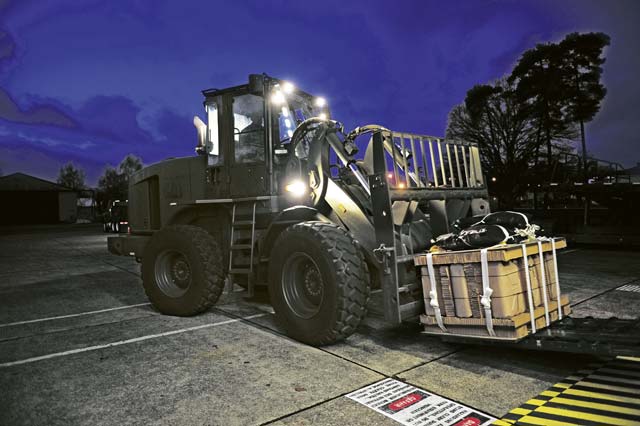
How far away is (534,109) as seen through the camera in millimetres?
30344

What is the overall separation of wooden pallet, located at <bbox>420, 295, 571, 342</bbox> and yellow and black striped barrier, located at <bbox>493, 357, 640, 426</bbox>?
46 cm

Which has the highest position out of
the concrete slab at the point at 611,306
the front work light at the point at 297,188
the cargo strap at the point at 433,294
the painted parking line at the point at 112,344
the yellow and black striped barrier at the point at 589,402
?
the front work light at the point at 297,188

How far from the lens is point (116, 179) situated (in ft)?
254

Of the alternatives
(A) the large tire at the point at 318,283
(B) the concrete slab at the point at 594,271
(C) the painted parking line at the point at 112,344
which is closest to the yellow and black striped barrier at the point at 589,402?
(A) the large tire at the point at 318,283

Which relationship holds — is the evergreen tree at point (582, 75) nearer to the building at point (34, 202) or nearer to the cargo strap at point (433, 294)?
the cargo strap at point (433, 294)

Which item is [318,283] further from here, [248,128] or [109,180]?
[109,180]

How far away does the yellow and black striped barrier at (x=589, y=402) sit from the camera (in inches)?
113

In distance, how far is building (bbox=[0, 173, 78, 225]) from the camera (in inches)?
1994

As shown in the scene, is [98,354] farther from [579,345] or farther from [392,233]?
[579,345]

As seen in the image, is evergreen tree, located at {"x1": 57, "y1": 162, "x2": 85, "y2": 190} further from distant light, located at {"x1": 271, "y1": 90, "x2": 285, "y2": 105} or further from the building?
distant light, located at {"x1": 271, "y1": 90, "x2": 285, "y2": 105}

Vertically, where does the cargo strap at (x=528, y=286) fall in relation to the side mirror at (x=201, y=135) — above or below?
below

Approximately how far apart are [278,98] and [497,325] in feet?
12.5

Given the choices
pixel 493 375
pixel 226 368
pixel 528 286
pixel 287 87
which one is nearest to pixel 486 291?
pixel 528 286

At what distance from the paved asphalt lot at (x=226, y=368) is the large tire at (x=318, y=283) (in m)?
0.25
